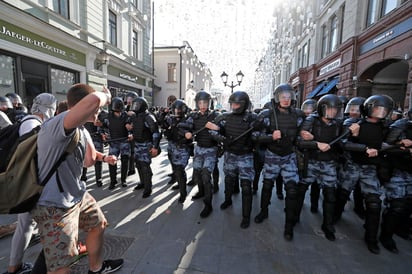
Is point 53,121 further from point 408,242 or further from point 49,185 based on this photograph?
point 408,242

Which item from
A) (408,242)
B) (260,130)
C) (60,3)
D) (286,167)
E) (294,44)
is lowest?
(408,242)

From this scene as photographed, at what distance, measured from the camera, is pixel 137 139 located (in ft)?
15.1

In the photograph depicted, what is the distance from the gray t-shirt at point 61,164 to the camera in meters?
1.45

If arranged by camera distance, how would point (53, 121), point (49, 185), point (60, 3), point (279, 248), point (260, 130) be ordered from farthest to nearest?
point (60, 3) → point (260, 130) → point (279, 248) → point (49, 185) → point (53, 121)

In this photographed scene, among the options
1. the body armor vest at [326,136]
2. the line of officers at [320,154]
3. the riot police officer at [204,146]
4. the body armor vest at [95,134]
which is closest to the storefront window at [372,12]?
the line of officers at [320,154]

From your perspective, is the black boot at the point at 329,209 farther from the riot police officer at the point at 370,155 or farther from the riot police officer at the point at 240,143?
Result: the riot police officer at the point at 240,143

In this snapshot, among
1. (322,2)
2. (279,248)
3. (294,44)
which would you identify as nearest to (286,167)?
(279,248)

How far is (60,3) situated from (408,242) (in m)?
12.0

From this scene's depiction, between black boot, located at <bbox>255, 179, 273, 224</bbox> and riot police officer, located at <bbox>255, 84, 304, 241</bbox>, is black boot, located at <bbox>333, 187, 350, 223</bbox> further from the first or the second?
black boot, located at <bbox>255, 179, 273, 224</bbox>

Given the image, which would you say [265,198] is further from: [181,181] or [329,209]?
[181,181]

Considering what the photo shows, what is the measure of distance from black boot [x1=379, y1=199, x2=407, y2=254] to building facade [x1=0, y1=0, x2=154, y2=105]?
8630 millimetres

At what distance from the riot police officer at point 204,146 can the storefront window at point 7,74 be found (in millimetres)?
6176

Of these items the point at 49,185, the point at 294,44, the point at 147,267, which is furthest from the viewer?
the point at 294,44

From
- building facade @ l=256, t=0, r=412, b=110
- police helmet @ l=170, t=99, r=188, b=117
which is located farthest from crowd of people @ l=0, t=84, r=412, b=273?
building facade @ l=256, t=0, r=412, b=110
